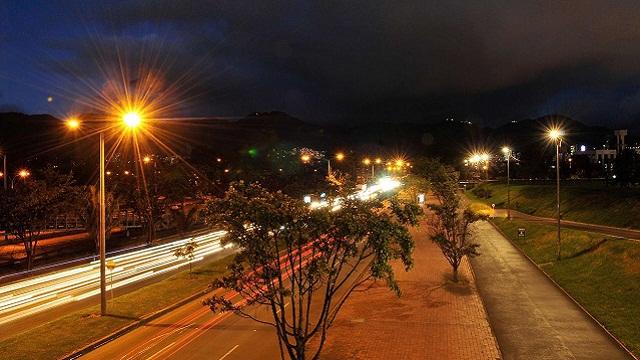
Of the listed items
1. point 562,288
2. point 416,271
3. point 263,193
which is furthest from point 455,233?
point 263,193

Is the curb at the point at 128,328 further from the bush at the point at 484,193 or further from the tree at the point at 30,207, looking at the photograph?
the bush at the point at 484,193

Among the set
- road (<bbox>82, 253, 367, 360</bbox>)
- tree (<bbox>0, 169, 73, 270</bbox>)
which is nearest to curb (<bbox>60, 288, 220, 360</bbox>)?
road (<bbox>82, 253, 367, 360</bbox>)

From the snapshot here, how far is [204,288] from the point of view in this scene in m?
22.1

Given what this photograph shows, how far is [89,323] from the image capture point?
16.8m

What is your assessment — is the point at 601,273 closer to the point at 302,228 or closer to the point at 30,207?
the point at 302,228

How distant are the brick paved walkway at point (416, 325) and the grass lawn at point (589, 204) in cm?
1917

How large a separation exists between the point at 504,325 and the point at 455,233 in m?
7.11

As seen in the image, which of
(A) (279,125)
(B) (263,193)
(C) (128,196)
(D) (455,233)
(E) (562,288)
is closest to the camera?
(B) (263,193)

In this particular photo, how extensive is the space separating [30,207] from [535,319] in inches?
1014

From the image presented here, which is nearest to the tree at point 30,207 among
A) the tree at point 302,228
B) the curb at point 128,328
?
the curb at point 128,328

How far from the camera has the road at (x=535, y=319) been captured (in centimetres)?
1436

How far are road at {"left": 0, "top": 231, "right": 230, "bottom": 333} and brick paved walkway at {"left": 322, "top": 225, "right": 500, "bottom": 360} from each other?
215 inches

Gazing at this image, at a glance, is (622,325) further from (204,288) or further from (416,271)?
(204,288)

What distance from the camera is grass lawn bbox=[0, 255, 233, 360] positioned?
14.3m
